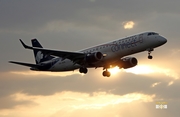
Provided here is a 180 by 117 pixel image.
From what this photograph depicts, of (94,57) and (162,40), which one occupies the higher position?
(162,40)

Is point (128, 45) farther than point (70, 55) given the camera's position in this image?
No

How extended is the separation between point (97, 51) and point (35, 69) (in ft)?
48.8

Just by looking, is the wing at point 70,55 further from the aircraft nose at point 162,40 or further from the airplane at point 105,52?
the aircraft nose at point 162,40

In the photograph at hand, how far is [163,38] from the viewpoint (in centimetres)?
8100

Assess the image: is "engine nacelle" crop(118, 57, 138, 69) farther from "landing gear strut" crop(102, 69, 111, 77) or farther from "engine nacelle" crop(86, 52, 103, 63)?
"engine nacelle" crop(86, 52, 103, 63)

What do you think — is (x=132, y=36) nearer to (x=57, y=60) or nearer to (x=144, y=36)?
(x=144, y=36)

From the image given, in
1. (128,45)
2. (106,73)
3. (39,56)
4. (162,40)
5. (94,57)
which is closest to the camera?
(162,40)

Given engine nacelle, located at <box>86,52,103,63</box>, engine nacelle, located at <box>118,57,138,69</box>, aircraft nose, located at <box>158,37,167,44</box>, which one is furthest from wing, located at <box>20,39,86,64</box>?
aircraft nose, located at <box>158,37,167,44</box>

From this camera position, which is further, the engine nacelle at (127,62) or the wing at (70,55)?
the engine nacelle at (127,62)

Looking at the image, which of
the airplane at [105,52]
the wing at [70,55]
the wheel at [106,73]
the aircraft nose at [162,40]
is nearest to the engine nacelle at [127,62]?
the airplane at [105,52]

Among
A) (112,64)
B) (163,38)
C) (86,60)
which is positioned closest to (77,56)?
(86,60)

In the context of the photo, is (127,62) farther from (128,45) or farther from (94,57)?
(94,57)

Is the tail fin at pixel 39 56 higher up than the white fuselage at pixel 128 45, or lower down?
higher up

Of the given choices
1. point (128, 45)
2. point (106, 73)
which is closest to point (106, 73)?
point (106, 73)
